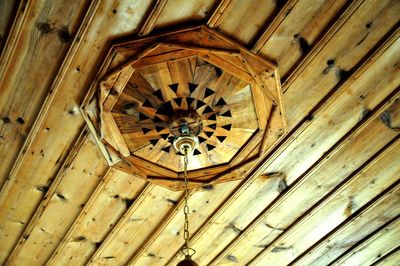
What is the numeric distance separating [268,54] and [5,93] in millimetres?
1248

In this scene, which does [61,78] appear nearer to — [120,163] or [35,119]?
[35,119]

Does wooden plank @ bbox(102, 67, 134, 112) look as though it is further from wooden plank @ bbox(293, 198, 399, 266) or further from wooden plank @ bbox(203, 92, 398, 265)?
wooden plank @ bbox(293, 198, 399, 266)

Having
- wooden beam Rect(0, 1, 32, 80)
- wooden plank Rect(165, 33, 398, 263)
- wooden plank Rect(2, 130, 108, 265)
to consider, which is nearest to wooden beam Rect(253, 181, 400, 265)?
wooden plank Rect(165, 33, 398, 263)

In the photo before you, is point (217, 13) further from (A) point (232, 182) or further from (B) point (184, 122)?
(A) point (232, 182)

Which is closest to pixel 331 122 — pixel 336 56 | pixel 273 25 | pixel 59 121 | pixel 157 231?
pixel 336 56

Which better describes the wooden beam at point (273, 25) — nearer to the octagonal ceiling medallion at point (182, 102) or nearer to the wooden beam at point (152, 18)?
the octagonal ceiling medallion at point (182, 102)

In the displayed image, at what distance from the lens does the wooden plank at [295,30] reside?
1589 millimetres

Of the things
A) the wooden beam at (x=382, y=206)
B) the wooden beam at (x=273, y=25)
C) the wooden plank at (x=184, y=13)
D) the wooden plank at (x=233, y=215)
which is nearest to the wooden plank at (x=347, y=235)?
the wooden beam at (x=382, y=206)

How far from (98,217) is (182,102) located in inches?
40.7

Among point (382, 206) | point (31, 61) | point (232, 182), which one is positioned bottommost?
point (382, 206)

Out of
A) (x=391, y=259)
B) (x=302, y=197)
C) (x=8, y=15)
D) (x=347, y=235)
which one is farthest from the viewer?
(x=391, y=259)

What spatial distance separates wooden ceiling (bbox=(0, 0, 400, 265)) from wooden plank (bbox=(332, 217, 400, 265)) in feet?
0.03

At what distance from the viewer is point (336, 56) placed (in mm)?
1752

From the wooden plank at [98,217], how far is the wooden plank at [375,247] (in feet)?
5.02
